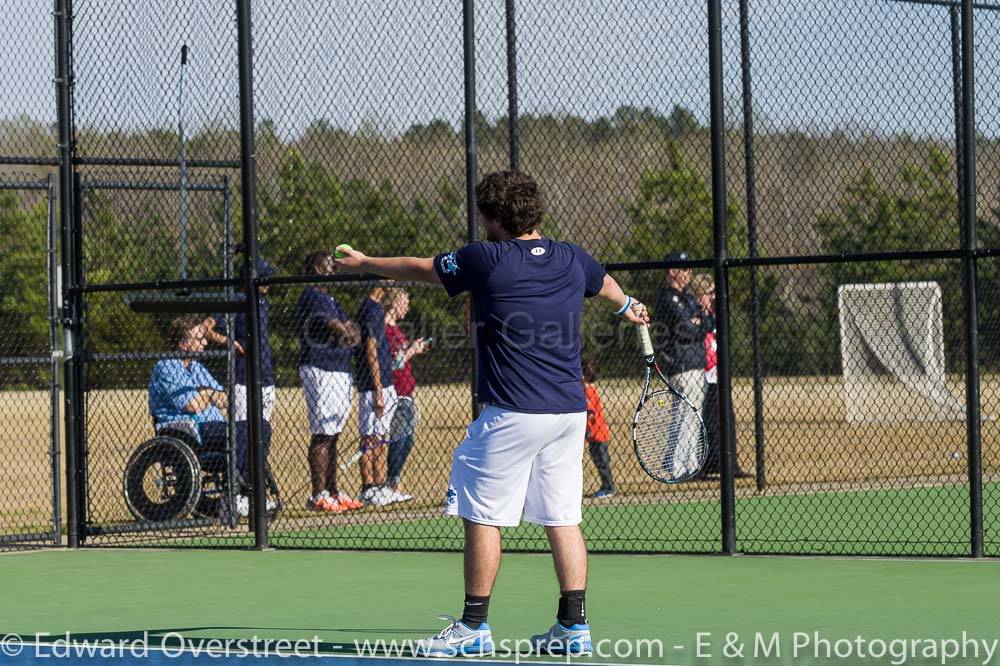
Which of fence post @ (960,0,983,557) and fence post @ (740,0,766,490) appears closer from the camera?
fence post @ (960,0,983,557)

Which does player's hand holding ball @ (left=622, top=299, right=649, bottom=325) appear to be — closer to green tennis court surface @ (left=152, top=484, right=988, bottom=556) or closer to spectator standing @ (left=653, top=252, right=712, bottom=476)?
green tennis court surface @ (left=152, top=484, right=988, bottom=556)

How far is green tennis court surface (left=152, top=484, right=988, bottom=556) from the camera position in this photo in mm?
10013

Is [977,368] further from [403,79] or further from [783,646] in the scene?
[403,79]

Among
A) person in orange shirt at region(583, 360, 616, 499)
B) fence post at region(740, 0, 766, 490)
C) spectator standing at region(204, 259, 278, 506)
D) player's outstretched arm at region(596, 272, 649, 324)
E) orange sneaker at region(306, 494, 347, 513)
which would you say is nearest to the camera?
player's outstretched arm at region(596, 272, 649, 324)

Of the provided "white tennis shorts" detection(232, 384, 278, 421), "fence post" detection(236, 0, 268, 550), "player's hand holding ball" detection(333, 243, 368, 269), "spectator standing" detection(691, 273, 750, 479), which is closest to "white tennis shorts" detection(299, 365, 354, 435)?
"white tennis shorts" detection(232, 384, 278, 421)

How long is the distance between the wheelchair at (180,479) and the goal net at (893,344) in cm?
921

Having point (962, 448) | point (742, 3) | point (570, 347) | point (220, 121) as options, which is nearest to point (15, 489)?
point (220, 121)

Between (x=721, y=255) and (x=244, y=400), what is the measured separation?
157 inches

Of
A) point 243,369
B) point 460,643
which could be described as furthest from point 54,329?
point 460,643

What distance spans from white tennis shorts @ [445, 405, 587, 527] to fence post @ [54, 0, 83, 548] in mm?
4829

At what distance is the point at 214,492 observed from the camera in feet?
37.8

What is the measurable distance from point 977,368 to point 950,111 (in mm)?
6291

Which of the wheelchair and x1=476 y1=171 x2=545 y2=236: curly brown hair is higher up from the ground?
x1=476 y1=171 x2=545 y2=236: curly brown hair

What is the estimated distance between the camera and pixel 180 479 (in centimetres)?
1137
